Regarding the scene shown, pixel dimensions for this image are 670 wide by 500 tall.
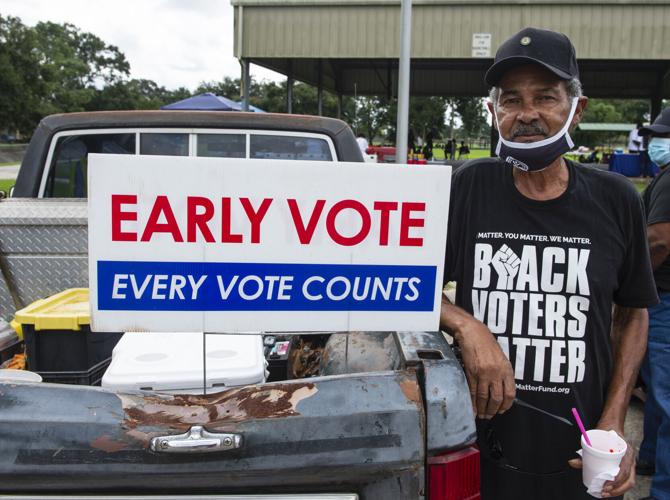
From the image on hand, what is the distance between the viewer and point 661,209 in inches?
114

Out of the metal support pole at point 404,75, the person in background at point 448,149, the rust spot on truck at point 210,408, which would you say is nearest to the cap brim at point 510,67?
the rust spot on truck at point 210,408

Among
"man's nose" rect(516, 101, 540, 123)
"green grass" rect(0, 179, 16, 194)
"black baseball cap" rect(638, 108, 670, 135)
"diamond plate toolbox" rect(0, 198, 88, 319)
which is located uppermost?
"black baseball cap" rect(638, 108, 670, 135)

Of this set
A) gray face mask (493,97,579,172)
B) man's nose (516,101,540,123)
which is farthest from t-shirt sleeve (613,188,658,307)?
man's nose (516,101,540,123)

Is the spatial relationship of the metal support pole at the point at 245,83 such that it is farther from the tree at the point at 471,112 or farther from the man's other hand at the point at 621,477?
the tree at the point at 471,112

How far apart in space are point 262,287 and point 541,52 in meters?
1.09

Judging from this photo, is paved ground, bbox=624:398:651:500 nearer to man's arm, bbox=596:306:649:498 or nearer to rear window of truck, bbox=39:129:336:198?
man's arm, bbox=596:306:649:498

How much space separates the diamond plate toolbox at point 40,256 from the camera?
8.20 feet

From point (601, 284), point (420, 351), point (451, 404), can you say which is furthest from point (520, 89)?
point (451, 404)

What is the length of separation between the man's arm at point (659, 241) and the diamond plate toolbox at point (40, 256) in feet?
8.94

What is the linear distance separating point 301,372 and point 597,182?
4.04ft

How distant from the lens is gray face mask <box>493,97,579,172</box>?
1739 mm

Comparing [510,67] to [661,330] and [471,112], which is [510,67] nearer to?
[661,330]

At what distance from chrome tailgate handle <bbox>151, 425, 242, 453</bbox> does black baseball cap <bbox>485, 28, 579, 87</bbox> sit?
4.32 feet

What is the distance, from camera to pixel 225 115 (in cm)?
301
